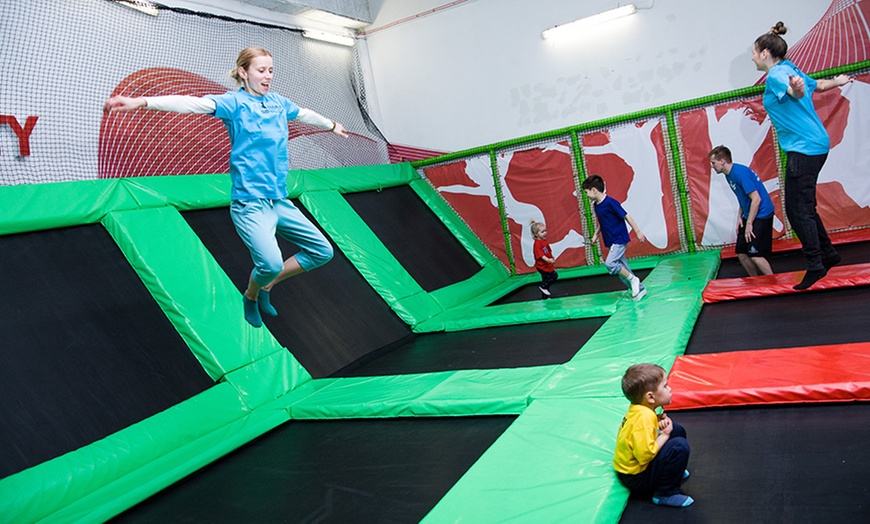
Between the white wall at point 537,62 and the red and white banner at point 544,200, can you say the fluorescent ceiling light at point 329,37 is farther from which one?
the red and white banner at point 544,200

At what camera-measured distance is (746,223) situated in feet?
13.4

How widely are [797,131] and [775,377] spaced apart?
162 cm

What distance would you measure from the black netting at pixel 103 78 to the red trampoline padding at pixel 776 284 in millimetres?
3919

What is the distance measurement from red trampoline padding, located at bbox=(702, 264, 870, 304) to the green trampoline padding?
0.13 m

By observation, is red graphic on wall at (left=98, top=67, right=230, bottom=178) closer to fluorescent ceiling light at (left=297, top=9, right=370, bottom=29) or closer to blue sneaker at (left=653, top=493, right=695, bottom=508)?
fluorescent ceiling light at (left=297, top=9, right=370, bottom=29)

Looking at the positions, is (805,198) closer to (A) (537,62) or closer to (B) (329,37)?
(A) (537,62)

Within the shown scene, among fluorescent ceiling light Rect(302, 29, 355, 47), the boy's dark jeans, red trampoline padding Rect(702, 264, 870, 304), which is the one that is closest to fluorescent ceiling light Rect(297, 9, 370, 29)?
fluorescent ceiling light Rect(302, 29, 355, 47)

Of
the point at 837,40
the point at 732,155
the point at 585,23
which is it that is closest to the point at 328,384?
the point at 732,155

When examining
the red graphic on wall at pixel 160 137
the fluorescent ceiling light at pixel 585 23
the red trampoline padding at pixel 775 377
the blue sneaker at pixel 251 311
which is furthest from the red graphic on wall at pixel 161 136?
the red trampoline padding at pixel 775 377

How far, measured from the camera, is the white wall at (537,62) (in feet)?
19.4

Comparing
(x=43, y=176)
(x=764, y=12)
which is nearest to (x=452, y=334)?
(x=43, y=176)

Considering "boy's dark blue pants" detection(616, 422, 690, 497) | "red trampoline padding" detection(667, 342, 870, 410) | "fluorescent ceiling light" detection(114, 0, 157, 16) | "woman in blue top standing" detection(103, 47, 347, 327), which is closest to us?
"boy's dark blue pants" detection(616, 422, 690, 497)

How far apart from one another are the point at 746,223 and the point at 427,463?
266 centimetres

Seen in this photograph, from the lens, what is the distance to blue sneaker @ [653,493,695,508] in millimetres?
1869
